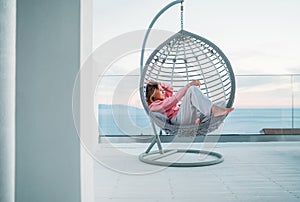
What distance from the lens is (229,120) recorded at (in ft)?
14.4

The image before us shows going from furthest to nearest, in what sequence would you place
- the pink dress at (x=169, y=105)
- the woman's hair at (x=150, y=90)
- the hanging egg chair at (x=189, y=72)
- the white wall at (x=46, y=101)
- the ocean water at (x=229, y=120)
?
1. the ocean water at (x=229, y=120)
2. the woman's hair at (x=150, y=90)
3. the pink dress at (x=169, y=105)
4. the hanging egg chair at (x=189, y=72)
5. the white wall at (x=46, y=101)

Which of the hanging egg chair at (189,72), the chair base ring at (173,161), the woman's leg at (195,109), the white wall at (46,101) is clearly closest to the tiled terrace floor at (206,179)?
the chair base ring at (173,161)

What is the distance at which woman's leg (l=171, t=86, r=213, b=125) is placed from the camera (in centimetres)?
272

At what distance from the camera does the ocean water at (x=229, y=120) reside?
12.8 feet

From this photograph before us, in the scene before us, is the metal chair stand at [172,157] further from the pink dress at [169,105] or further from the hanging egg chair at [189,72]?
the pink dress at [169,105]

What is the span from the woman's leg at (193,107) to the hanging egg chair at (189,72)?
70 millimetres

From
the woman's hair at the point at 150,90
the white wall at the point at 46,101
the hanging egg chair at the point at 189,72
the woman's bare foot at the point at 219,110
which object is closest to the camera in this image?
the white wall at the point at 46,101

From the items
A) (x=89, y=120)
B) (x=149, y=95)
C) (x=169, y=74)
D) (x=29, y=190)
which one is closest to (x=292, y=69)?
(x=169, y=74)

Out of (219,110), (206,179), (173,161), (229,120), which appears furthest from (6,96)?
(229,120)

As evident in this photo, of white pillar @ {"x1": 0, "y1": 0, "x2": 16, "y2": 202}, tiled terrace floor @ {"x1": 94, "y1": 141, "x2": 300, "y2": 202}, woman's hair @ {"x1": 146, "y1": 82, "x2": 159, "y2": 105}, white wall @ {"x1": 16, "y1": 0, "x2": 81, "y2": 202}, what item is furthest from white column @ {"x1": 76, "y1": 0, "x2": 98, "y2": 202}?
woman's hair @ {"x1": 146, "y1": 82, "x2": 159, "y2": 105}

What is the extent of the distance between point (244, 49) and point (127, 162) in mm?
2326

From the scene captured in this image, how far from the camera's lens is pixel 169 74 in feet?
11.3

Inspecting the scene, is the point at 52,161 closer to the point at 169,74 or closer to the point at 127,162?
the point at 127,162

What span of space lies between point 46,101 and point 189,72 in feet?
7.22
